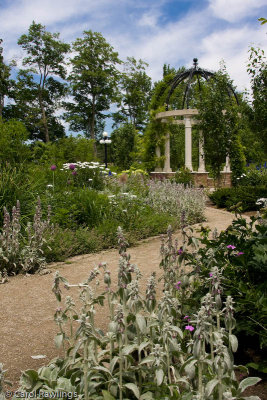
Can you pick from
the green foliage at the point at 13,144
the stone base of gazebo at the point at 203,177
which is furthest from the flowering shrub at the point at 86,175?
the stone base of gazebo at the point at 203,177

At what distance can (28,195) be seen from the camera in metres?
5.86

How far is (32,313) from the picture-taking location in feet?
9.87

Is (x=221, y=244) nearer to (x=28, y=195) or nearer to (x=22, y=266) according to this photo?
(x=22, y=266)

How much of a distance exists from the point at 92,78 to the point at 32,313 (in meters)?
31.6

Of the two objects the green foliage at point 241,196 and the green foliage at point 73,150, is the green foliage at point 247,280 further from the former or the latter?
the green foliage at point 73,150

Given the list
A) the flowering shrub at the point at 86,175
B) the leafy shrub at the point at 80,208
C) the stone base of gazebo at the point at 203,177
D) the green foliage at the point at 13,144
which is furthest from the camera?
the stone base of gazebo at the point at 203,177

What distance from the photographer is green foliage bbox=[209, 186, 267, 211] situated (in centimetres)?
991

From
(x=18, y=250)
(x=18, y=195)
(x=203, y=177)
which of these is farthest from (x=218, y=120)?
(x=18, y=250)

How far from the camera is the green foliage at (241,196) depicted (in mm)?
9914

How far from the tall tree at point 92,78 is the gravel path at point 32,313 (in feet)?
92.4

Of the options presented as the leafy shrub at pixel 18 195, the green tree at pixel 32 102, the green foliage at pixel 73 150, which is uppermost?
the green tree at pixel 32 102

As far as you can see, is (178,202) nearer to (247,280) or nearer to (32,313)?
(32,313)

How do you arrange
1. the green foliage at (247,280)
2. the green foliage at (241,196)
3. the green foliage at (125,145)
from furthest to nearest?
the green foliage at (125,145)
the green foliage at (241,196)
the green foliage at (247,280)

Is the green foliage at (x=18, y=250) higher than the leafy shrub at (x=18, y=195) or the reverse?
the reverse
